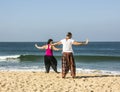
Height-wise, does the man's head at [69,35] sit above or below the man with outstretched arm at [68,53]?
above

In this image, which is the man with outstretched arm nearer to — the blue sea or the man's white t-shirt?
the man's white t-shirt

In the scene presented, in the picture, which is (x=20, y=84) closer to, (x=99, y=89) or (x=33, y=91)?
(x=33, y=91)

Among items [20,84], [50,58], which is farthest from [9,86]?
[50,58]

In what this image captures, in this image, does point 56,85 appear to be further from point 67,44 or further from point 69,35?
point 69,35

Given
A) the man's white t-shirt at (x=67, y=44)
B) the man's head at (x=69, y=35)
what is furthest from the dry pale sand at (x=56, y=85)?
the man's head at (x=69, y=35)

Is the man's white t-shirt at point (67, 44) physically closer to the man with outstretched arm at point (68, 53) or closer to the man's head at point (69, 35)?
the man with outstretched arm at point (68, 53)

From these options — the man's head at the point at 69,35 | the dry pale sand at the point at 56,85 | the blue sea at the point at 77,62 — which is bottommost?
the blue sea at the point at 77,62

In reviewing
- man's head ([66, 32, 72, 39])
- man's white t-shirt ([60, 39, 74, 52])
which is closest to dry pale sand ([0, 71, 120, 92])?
man's white t-shirt ([60, 39, 74, 52])

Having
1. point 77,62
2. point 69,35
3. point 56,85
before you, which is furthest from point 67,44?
point 77,62

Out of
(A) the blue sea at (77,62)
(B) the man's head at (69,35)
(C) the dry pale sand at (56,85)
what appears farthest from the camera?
(A) the blue sea at (77,62)

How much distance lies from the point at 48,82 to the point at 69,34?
6.43 feet

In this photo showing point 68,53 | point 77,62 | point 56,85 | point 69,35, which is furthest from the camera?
point 77,62

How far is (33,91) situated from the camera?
11211 millimetres

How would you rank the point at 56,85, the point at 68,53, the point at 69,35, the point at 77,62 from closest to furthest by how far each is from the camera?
the point at 56,85 → the point at 69,35 → the point at 68,53 → the point at 77,62
